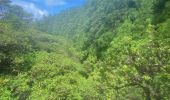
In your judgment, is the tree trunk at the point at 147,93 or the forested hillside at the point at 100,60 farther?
the tree trunk at the point at 147,93

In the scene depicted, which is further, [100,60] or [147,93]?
[100,60]

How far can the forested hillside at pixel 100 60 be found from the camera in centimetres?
2238

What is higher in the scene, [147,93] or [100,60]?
[100,60]

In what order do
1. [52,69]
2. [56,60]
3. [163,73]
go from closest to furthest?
[163,73]
[52,69]
[56,60]

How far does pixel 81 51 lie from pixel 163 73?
61.4m

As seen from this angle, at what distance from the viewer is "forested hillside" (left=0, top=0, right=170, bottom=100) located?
73.4ft

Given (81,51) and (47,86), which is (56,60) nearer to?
(47,86)

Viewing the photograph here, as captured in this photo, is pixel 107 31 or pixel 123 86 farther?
pixel 107 31

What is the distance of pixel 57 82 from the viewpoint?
36.6m

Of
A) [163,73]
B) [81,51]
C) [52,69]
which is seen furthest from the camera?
[81,51]

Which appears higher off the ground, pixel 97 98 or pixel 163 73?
pixel 163 73

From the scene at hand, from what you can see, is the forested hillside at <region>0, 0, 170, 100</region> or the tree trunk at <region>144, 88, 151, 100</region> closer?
the forested hillside at <region>0, 0, 170, 100</region>

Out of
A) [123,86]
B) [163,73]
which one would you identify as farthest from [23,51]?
[163,73]

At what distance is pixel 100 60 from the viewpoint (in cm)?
3366
